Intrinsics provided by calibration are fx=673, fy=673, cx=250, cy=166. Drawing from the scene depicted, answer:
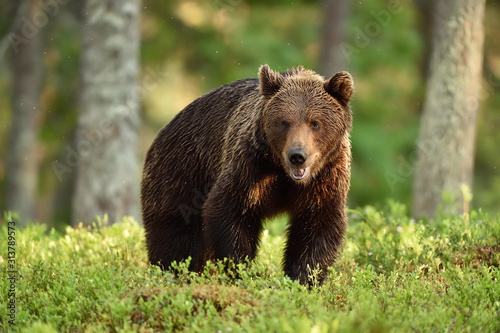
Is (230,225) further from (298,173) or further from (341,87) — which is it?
(341,87)

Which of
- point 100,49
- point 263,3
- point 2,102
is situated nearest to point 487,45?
point 263,3

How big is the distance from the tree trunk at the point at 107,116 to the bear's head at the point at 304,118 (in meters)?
5.30

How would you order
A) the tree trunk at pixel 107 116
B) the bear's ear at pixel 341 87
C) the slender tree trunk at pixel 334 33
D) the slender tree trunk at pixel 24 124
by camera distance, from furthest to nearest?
the slender tree trunk at pixel 24 124, the slender tree trunk at pixel 334 33, the tree trunk at pixel 107 116, the bear's ear at pixel 341 87

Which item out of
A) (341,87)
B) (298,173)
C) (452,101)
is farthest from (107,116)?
(298,173)

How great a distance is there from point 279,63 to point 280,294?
12.5m

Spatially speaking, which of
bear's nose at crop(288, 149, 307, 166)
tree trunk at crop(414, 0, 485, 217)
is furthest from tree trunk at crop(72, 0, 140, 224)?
bear's nose at crop(288, 149, 307, 166)

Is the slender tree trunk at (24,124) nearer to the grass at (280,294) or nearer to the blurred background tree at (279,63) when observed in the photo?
the blurred background tree at (279,63)

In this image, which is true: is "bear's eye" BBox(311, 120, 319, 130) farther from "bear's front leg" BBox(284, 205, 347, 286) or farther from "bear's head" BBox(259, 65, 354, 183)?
"bear's front leg" BBox(284, 205, 347, 286)

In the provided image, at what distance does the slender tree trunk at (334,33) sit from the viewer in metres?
14.7

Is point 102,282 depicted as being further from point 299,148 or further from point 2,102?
point 2,102

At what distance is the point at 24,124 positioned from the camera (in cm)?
1655

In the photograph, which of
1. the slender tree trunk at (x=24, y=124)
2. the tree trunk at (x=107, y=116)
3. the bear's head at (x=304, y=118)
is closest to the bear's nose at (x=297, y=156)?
the bear's head at (x=304, y=118)

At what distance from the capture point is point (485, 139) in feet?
64.2

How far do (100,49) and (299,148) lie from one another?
6.29m
